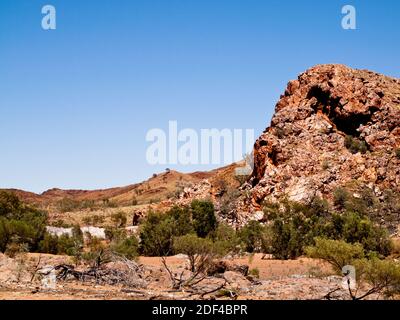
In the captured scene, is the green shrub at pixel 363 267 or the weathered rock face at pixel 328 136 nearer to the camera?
the green shrub at pixel 363 267

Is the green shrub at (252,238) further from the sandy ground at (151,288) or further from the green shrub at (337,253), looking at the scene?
the green shrub at (337,253)

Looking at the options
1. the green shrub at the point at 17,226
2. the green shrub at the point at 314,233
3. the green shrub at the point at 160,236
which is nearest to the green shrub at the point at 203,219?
the green shrub at the point at 160,236

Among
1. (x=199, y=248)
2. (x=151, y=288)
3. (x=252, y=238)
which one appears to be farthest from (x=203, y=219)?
(x=151, y=288)

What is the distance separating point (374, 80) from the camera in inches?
1730

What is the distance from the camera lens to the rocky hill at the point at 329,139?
36.0 m

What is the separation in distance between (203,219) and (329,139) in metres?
13.7

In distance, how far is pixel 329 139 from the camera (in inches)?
1567

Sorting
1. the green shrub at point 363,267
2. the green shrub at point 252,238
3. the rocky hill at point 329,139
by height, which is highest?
the rocky hill at point 329,139

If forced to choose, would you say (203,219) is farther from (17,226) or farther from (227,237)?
(17,226)

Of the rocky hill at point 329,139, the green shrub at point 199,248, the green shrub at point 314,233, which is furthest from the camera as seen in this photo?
the rocky hill at point 329,139

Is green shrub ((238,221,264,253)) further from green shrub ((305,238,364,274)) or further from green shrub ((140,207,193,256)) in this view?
green shrub ((305,238,364,274))

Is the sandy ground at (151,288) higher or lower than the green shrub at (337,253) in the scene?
lower

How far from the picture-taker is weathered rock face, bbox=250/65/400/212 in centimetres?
3606
